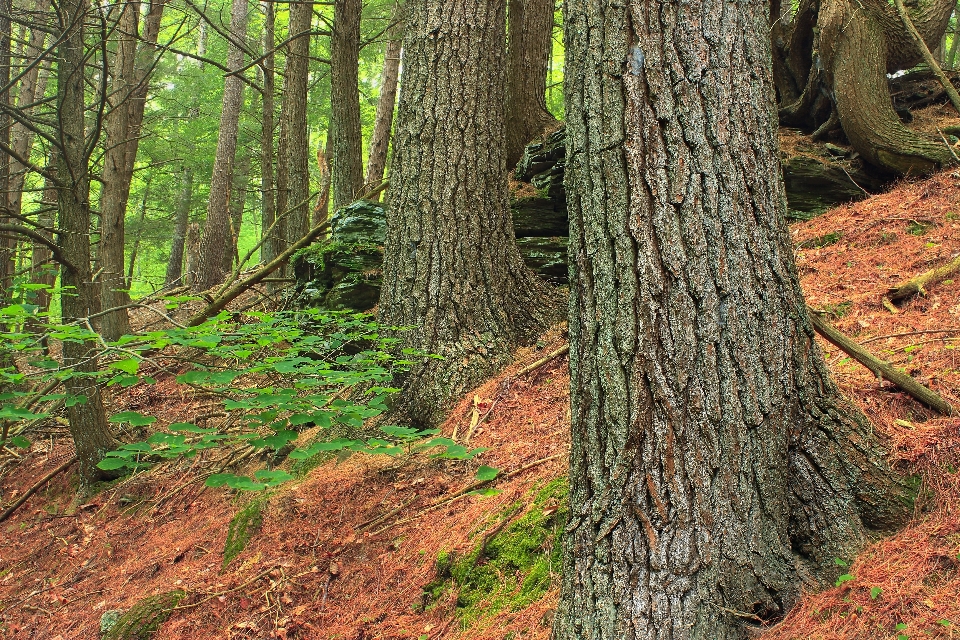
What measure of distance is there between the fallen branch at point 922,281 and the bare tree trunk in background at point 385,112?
321 inches

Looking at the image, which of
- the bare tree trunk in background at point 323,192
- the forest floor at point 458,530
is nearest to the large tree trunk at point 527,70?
the bare tree trunk in background at point 323,192

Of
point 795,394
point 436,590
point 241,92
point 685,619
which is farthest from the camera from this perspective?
point 241,92

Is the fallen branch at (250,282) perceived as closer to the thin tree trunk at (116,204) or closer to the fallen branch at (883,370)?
the thin tree trunk at (116,204)

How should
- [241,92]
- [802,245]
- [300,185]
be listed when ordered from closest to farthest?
[802,245] < [300,185] < [241,92]

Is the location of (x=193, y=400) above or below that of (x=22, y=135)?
below

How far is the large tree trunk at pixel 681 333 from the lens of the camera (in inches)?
83.0

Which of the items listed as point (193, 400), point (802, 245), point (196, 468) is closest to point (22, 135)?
point (193, 400)

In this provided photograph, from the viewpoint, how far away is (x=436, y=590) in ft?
10.5

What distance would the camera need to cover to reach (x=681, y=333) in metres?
2.10

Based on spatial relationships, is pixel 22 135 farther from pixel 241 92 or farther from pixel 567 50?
pixel 567 50

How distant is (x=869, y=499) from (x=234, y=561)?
3659 millimetres

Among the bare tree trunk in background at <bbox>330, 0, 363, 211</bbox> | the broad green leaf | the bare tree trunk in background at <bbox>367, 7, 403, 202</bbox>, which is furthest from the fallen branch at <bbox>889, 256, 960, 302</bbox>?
the bare tree trunk in background at <bbox>367, 7, 403, 202</bbox>

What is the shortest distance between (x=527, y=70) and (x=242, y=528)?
21.5ft

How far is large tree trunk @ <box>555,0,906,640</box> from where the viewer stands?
2109 mm
